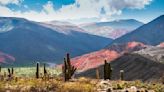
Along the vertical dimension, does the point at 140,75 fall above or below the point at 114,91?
above

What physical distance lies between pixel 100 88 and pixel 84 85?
1.34 meters

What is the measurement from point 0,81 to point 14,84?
7.05ft

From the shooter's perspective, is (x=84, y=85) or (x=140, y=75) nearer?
(x=84, y=85)

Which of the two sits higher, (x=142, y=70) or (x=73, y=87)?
(x=142, y=70)

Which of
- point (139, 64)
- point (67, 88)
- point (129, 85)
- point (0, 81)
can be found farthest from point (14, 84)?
point (139, 64)

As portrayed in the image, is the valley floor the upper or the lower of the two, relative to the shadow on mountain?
lower

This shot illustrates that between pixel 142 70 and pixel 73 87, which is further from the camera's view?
pixel 142 70

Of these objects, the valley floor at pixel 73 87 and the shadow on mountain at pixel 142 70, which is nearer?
the valley floor at pixel 73 87

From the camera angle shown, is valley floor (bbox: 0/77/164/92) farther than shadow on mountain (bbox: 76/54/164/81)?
No

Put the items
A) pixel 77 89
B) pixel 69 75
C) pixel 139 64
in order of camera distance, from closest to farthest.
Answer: pixel 77 89 < pixel 69 75 < pixel 139 64

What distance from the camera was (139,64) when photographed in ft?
614

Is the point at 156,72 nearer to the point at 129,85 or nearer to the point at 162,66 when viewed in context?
the point at 162,66

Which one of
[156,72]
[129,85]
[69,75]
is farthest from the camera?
[156,72]

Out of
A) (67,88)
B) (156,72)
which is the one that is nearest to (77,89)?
(67,88)
